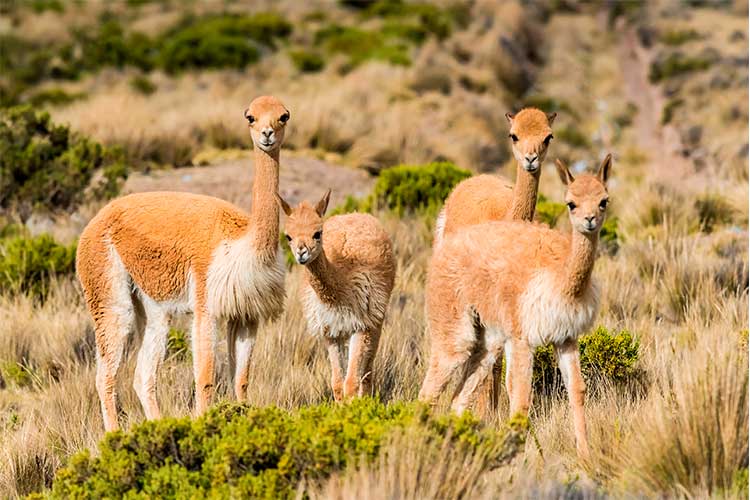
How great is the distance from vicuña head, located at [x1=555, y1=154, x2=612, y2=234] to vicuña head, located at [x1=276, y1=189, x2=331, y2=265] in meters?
1.47

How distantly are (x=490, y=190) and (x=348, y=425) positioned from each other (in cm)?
310

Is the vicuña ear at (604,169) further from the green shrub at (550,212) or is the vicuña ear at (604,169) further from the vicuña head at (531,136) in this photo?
the green shrub at (550,212)

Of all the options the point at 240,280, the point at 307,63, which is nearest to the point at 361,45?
the point at 307,63

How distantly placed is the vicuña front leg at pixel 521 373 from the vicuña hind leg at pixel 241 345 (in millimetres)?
1750

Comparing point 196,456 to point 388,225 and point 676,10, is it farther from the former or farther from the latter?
point 676,10

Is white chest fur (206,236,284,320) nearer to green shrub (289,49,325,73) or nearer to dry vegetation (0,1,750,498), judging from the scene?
dry vegetation (0,1,750,498)

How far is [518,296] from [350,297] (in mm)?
1478

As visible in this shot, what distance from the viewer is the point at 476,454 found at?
4734mm

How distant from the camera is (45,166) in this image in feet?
41.9

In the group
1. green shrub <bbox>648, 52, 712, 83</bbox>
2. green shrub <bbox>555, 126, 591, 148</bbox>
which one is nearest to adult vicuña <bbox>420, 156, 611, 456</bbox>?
green shrub <bbox>555, 126, 591, 148</bbox>

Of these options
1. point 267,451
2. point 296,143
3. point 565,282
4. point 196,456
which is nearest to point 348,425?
point 267,451

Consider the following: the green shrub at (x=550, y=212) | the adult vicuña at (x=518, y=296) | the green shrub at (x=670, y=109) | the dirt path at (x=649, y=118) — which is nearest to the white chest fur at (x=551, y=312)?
the adult vicuña at (x=518, y=296)

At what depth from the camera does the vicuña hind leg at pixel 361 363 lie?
6680mm

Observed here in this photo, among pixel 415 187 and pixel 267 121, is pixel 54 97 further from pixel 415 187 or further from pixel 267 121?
pixel 267 121
